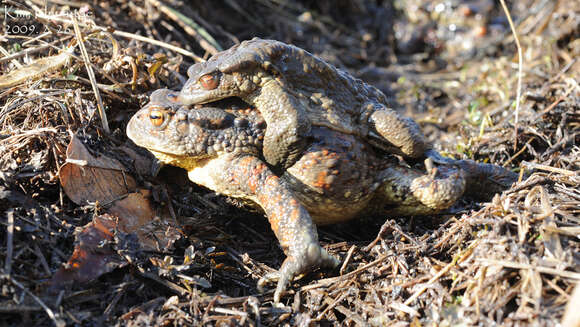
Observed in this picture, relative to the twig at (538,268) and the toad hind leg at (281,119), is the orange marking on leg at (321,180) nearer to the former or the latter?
the toad hind leg at (281,119)

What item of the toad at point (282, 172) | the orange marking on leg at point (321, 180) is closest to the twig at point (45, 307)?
the toad at point (282, 172)

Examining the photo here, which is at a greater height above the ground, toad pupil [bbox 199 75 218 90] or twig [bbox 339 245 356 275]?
toad pupil [bbox 199 75 218 90]

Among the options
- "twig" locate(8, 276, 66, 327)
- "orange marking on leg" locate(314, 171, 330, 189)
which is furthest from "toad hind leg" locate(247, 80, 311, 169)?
"twig" locate(8, 276, 66, 327)

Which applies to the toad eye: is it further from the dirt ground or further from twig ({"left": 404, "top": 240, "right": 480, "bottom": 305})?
twig ({"left": 404, "top": 240, "right": 480, "bottom": 305})

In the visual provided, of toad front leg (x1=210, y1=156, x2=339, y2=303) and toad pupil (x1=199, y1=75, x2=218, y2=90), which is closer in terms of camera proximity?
toad front leg (x1=210, y1=156, x2=339, y2=303)

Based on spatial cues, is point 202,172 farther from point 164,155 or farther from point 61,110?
point 61,110

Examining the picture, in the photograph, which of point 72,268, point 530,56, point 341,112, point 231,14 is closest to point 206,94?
point 341,112

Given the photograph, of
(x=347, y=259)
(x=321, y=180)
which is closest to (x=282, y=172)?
(x=321, y=180)
